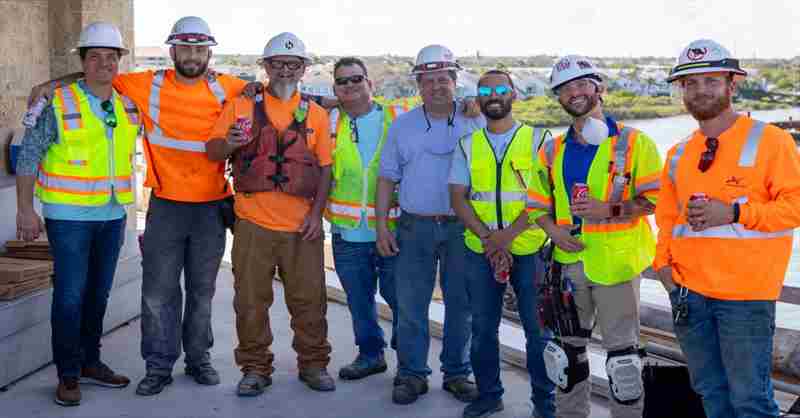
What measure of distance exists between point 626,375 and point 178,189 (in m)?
2.59

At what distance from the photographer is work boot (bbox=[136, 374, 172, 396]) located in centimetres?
543

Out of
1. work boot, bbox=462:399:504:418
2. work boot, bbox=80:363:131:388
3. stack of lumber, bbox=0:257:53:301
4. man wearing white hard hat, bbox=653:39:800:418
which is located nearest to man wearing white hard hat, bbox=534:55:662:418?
man wearing white hard hat, bbox=653:39:800:418

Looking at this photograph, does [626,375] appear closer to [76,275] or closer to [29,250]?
[76,275]

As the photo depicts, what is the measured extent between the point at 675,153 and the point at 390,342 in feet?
9.46

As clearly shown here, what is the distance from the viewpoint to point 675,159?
394 centimetres

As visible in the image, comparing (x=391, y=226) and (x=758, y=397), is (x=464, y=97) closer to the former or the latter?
(x=391, y=226)

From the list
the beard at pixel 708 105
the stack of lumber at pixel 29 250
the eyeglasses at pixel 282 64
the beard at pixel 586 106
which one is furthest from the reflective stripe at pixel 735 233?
the stack of lumber at pixel 29 250

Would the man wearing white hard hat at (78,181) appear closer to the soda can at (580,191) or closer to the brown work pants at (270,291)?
the brown work pants at (270,291)

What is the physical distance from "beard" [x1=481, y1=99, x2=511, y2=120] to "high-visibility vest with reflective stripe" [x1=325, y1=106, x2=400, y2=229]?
84 centimetres

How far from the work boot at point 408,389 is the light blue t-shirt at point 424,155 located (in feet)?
3.02

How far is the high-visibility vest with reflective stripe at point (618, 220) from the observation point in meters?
4.26

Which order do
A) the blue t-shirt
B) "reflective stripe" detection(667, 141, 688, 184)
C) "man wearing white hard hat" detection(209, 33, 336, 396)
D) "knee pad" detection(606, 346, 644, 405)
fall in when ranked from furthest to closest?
"man wearing white hard hat" detection(209, 33, 336, 396) < the blue t-shirt < "knee pad" detection(606, 346, 644, 405) < "reflective stripe" detection(667, 141, 688, 184)

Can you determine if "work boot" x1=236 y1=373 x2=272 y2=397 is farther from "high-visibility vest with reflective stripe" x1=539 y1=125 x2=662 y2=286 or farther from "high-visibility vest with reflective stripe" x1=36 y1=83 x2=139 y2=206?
"high-visibility vest with reflective stripe" x1=539 y1=125 x2=662 y2=286

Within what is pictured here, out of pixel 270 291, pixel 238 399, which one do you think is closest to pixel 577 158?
pixel 270 291
